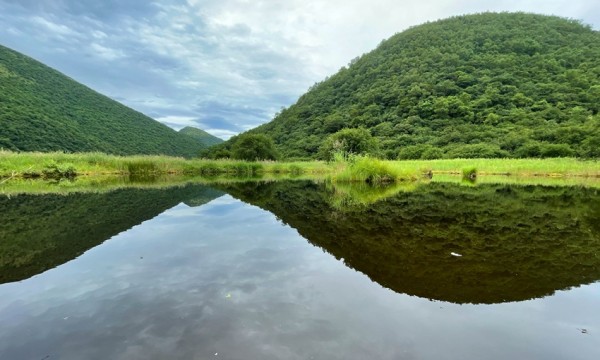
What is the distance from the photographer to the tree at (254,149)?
58781mm

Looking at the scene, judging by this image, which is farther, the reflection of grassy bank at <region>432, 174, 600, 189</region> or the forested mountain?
A: the forested mountain

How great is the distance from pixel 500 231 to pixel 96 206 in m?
10.7

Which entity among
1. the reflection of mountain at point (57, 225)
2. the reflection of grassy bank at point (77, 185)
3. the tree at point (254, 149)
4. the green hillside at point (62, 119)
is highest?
the green hillside at point (62, 119)

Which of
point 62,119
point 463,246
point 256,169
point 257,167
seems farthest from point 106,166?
point 62,119

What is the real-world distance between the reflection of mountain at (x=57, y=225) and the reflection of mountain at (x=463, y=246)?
3857 millimetres

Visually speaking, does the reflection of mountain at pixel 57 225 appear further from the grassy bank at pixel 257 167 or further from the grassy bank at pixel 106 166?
the grassy bank at pixel 106 166

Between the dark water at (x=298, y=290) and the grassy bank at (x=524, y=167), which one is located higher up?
the grassy bank at (x=524, y=167)

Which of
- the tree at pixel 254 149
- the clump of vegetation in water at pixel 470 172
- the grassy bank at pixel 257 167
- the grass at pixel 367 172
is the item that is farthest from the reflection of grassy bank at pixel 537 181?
the tree at pixel 254 149

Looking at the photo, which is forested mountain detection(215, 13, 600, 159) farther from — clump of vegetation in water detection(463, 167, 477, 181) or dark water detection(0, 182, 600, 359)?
dark water detection(0, 182, 600, 359)

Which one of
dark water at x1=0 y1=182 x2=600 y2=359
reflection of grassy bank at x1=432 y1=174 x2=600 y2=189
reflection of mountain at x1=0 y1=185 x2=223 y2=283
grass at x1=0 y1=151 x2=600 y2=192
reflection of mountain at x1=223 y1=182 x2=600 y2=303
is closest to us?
dark water at x1=0 y1=182 x2=600 y2=359

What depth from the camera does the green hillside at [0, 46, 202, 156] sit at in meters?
63.6

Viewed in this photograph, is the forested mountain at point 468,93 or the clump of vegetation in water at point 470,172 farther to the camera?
the forested mountain at point 468,93

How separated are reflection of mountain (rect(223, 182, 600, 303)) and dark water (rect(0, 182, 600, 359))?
4 centimetres

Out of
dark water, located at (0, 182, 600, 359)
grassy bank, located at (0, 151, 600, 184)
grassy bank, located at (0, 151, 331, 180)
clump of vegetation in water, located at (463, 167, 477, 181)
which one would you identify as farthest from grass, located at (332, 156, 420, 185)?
grassy bank, located at (0, 151, 331, 180)
